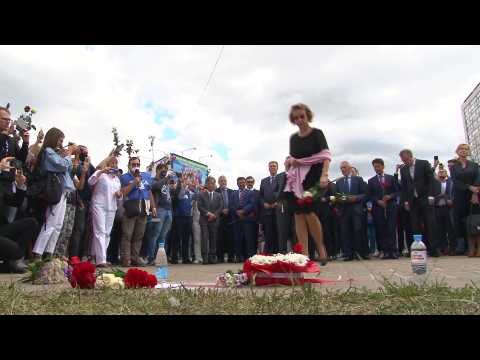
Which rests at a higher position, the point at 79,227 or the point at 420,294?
the point at 79,227

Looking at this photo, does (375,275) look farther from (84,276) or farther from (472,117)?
(472,117)

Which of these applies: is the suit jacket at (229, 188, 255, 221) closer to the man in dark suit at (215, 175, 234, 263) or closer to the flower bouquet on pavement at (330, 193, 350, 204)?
the man in dark suit at (215, 175, 234, 263)

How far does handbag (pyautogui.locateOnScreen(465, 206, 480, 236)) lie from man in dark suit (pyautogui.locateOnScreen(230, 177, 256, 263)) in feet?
14.6

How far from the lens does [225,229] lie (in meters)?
11.1

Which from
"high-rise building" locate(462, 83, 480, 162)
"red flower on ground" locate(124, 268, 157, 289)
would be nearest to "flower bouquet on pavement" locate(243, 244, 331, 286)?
"red flower on ground" locate(124, 268, 157, 289)

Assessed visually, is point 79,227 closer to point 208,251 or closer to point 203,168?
point 208,251

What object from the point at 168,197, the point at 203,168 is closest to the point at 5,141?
the point at 168,197

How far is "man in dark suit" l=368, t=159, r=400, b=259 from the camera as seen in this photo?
30.6 ft

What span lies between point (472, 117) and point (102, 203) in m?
62.0

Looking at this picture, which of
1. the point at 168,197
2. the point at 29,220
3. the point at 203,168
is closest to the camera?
the point at 29,220

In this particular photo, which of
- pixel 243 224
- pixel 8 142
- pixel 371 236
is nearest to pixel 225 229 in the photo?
pixel 243 224

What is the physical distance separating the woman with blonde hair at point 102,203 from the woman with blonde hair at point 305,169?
3266mm
